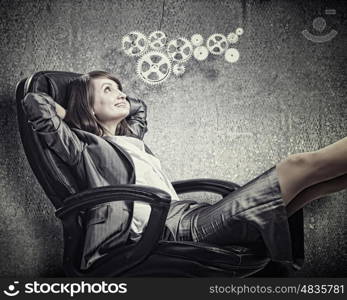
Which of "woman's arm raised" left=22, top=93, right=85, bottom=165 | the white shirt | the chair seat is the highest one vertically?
"woman's arm raised" left=22, top=93, right=85, bottom=165

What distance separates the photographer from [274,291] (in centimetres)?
231

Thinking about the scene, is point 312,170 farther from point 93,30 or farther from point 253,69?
point 93,30

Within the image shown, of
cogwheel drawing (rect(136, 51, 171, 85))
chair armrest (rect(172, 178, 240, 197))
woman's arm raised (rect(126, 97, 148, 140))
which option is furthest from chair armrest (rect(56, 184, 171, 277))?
cogwheel drawing (rect(136, 51, 171, 85))

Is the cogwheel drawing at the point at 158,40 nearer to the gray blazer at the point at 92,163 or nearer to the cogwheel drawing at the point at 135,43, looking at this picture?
the cogwheel drawing at the point at 135,43

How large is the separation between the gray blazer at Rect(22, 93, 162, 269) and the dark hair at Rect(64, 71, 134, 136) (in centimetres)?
5

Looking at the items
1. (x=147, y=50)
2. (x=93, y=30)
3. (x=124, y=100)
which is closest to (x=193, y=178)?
(x=124, y=100)

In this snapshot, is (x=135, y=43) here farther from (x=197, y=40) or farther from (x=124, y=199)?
(x=124, y=199)

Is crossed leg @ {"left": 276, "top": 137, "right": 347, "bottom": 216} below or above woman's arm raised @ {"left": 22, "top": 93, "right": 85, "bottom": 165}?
below

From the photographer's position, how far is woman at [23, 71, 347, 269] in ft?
6.89

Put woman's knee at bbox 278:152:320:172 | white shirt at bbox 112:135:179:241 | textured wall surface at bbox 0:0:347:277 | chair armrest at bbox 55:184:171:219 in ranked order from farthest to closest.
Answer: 1. textured wall surface at bbox 0:0:347:277
2. white shirt at bbox 112:135:179:241
3. woman's knee at bbox 278:152:320:172
4. chair armrest at bbox 55:184:171:219

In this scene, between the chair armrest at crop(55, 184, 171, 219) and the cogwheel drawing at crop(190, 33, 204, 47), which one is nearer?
the chair armrest at crop(55, 184, 171, 219)

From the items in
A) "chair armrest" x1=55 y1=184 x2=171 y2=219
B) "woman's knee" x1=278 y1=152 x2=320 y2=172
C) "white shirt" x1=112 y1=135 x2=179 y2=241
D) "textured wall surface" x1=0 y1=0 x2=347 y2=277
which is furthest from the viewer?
"textured wall surface" x1=0 y1=0 x2=347 y2=277

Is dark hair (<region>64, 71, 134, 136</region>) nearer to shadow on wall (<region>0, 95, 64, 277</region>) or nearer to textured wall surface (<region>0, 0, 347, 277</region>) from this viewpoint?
textured wall surface (<region>0, 0, 347, 277</region>)

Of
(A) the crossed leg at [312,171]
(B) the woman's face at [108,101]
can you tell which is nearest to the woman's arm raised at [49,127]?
(B) the woman's face at [108,101]
